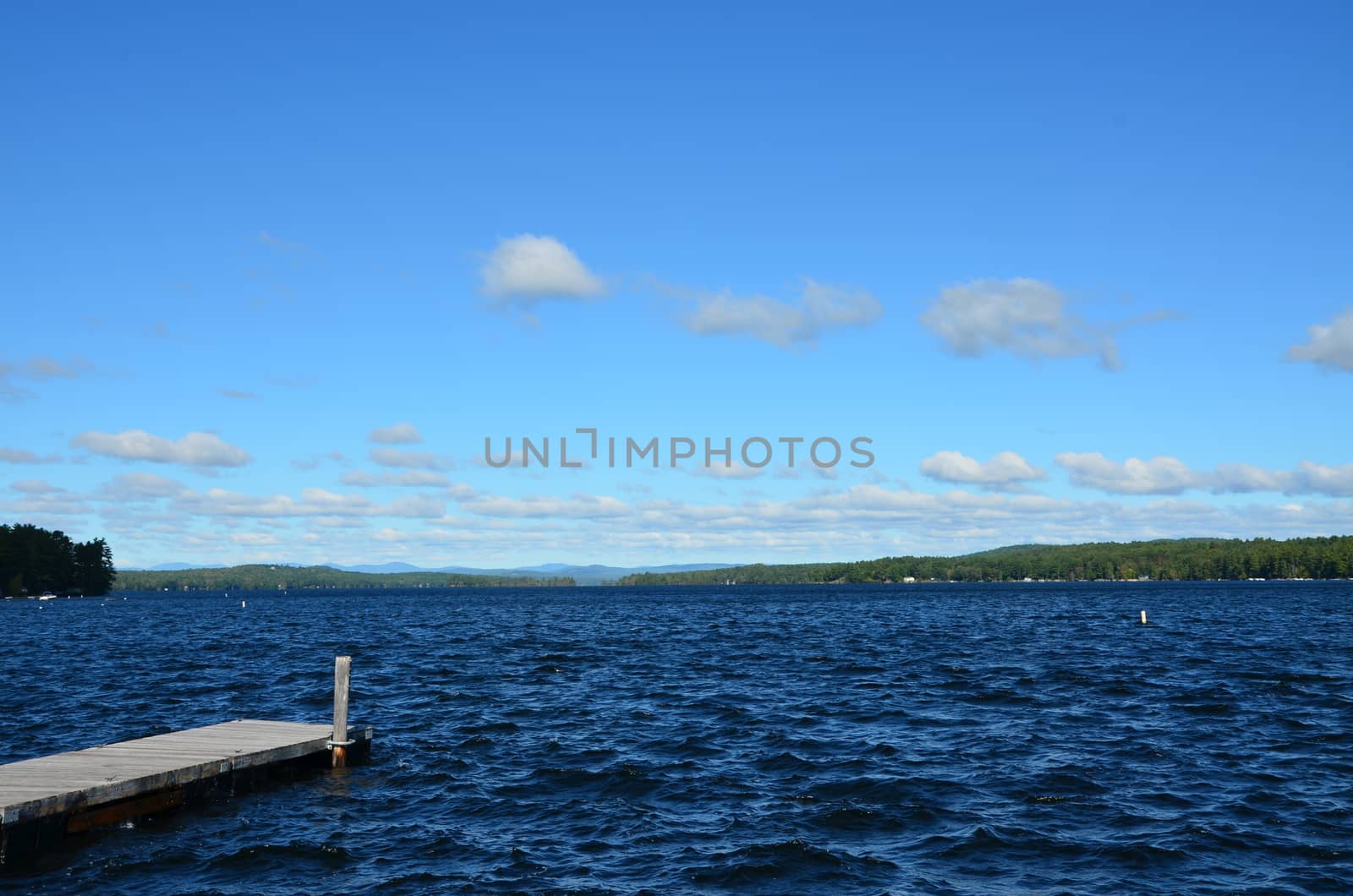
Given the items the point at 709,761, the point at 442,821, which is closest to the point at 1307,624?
the point at 709,761

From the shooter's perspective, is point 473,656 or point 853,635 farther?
point 853,635

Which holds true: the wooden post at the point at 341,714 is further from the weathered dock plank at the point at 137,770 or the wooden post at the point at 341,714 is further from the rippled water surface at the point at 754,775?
the rippled water surface at the point at 754,775

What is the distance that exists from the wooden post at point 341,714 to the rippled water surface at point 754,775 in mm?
664

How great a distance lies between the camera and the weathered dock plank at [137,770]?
19.8 m

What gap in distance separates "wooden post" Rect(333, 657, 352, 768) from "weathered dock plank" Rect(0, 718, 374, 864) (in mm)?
278

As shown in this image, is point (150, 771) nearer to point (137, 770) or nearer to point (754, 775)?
point (137, 770)

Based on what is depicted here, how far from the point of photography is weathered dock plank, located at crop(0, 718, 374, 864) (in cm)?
1980

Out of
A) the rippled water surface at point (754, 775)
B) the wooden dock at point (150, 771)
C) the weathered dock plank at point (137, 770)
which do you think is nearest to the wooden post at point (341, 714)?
the wooden dock at point (150, 771)

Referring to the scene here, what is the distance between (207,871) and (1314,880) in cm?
2041

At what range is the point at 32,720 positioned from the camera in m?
34.4

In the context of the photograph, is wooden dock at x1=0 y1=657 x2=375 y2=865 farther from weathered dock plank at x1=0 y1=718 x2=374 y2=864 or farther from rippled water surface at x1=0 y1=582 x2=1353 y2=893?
rippled water surface at x1=0 y1=582 x2=1353 y2=893

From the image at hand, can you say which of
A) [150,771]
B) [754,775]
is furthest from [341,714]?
[754,775]

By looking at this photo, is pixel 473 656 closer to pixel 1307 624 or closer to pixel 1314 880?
pixel 1314 880

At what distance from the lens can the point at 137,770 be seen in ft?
73.9
